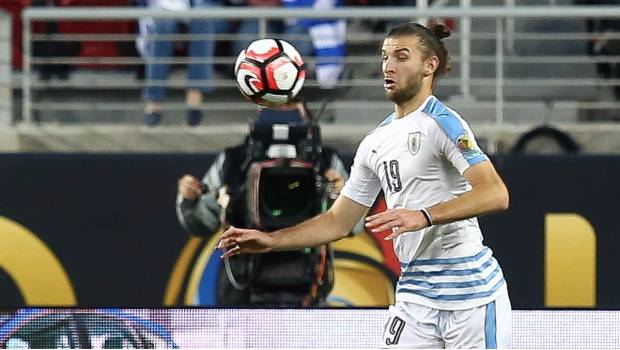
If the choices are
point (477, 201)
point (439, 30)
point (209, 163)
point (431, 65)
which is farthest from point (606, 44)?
point (477, 201)

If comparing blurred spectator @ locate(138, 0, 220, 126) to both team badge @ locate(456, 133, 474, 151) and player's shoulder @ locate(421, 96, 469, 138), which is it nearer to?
player's shoulder @ locate(421, 96, 469, 138)

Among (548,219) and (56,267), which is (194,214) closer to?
(56,267)

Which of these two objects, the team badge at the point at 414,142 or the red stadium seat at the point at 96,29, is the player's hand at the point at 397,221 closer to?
the team badge at the point at 414,142

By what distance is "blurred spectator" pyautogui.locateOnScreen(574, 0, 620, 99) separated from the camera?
10.2 m

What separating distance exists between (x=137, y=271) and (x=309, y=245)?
396 centimetres

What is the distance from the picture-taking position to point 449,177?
552 centimetres

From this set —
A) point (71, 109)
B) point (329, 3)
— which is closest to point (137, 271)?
point (71, 109)

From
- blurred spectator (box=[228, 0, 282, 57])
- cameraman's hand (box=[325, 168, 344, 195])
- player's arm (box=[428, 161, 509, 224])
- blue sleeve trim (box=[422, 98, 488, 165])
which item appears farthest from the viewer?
blurred spectator (box=[228, 0, 282, 57])

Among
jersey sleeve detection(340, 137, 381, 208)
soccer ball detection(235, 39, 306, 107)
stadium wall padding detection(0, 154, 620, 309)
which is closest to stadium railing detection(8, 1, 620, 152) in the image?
stadium wall padding detection(0, 154, 620, 309)

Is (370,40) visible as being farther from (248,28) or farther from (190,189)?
(190,189)

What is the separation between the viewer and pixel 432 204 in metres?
5.49

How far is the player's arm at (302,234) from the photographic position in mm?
5352

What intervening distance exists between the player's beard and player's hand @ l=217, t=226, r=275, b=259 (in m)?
0.73

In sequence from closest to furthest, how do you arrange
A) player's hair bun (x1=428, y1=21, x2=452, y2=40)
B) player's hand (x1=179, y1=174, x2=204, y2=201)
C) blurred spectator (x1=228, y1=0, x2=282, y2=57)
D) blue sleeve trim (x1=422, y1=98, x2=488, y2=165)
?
blue sleeve trim (x1=422, y1=98, x2=488, y2=165), player's hair bun (x1=428, y1=21, x2=452, y2=40), player's hand (x1=179, y1=174, x2=204, y2=201), blurred spectator (x1=228, y1=0, x2=282, y2=57)
